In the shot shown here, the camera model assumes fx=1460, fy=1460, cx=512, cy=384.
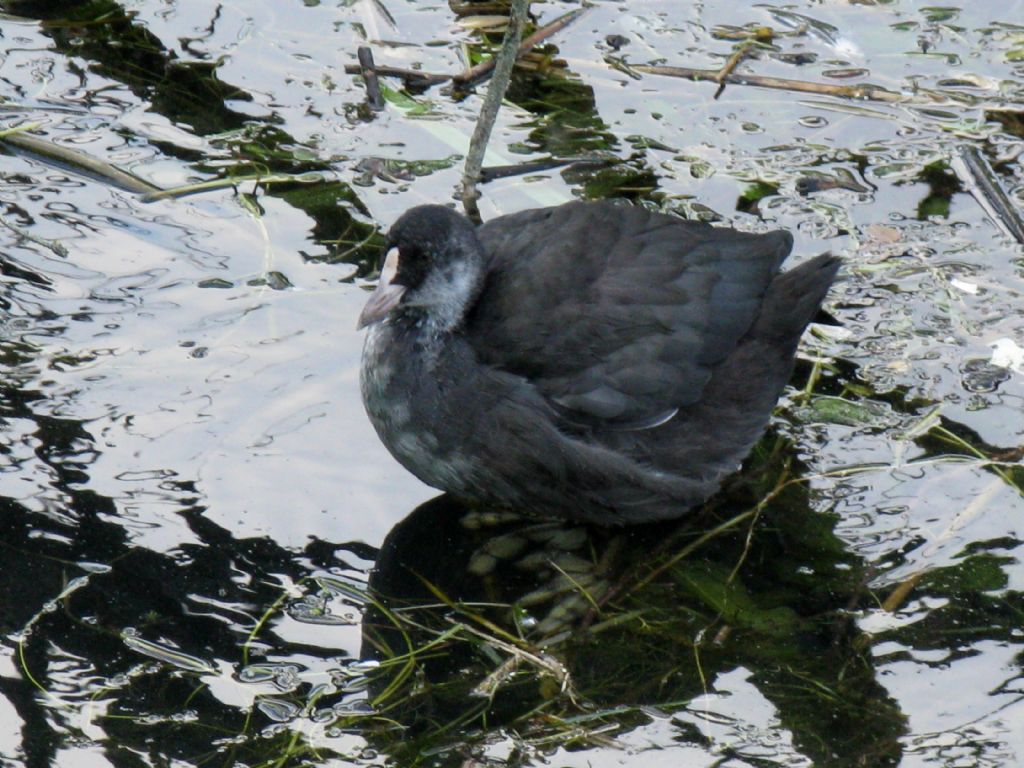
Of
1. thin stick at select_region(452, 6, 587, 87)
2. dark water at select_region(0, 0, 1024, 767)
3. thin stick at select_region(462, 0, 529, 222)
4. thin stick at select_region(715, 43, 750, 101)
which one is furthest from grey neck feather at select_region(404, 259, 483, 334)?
thin stick at select_region(715, 43, 750, 101)

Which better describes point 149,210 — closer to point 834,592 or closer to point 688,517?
point 688,517

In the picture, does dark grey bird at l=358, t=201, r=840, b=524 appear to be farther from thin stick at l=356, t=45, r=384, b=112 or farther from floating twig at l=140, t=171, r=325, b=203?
thin stick at l=356, t=45, r=384, b=112

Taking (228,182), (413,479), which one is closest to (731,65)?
(228,182)

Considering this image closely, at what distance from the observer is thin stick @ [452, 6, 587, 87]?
6.33m

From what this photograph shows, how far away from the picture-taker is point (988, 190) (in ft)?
19.1

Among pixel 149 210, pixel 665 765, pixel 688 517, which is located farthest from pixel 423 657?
pixel 149 210

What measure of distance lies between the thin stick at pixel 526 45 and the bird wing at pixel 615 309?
1853mm

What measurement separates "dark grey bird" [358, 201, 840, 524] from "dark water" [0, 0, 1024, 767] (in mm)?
216

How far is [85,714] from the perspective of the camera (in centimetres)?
375

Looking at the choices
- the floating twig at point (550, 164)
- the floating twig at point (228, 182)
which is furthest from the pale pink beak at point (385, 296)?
the floating twig at point (550, 164)

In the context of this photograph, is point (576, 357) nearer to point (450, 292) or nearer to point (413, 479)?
point (450, 292)

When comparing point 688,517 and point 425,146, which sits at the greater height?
point 425,146

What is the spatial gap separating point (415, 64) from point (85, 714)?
11.9ft

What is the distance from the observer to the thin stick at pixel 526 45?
249 inches
